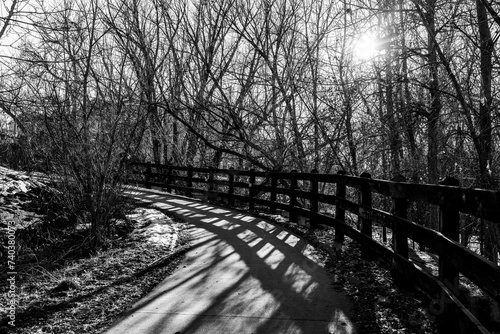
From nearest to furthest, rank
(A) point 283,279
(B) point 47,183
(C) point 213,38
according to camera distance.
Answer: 1. (A) point 283,279
2. (B) point 47,183
3. (C) point 213,38

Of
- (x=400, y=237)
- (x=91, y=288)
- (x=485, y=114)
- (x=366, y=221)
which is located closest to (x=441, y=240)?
(x=400, y=237)

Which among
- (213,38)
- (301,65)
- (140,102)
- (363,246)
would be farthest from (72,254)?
(213,38)

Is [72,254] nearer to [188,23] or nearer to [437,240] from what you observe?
[437,240]

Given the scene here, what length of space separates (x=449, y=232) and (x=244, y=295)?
8.02ft

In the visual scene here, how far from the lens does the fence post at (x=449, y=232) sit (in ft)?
12.2

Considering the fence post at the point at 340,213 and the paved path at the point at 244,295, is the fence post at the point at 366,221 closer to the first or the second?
the paved path at the point at 244,295

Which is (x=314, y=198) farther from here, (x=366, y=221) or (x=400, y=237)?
(x=400, y=237)

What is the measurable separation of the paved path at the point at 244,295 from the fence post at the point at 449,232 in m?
0.98

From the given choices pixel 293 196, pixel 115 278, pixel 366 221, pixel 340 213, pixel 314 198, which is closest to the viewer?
pixel 115 278

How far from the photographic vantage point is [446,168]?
1078 centimetres

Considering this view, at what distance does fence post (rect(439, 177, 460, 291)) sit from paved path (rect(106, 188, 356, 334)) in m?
0.98

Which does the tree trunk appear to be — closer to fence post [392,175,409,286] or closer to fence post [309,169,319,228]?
fence post [392,175,409,286]

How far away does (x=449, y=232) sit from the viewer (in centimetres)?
379

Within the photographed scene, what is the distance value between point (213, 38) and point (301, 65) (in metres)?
6.66
